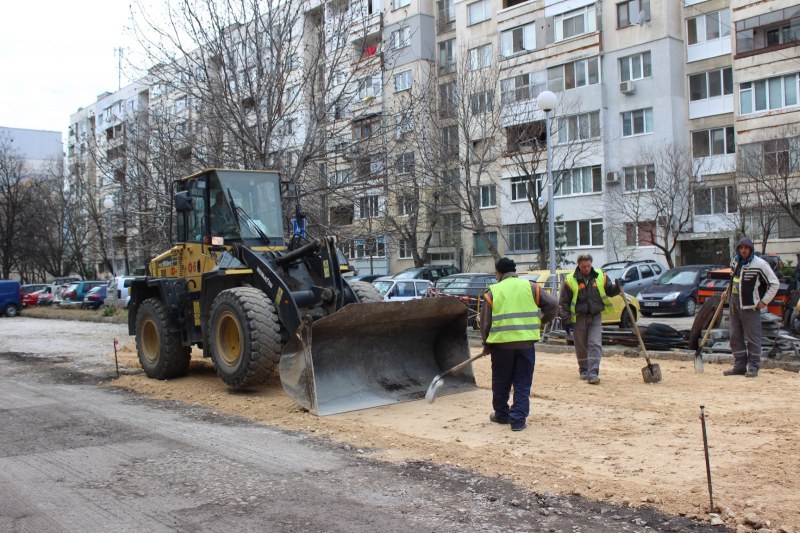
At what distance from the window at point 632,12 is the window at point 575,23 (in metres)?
1.27

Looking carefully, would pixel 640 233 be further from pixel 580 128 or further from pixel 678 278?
pixel 678 278

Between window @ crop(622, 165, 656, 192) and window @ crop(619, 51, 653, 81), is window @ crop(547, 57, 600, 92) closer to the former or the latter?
window @ crop(619, 51, 653, 81)

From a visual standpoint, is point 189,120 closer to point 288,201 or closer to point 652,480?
point 288,201

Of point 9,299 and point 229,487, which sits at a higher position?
point 9,299

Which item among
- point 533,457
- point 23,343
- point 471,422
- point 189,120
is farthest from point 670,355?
point 23,343

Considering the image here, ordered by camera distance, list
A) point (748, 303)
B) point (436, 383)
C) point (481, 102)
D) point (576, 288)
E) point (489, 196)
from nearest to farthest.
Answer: point (436, 383), point (748, 303), point (576, 288), point (481, 102), point (489, 196)

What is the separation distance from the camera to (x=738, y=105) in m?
32.5

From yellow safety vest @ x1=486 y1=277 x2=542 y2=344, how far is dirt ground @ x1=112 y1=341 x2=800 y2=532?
95 centimetres

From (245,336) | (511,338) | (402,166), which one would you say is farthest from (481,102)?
(511,338)

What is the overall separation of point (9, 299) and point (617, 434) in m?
36.7

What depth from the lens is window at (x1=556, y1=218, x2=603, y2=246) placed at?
36844 millimetres

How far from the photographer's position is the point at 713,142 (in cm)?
3431

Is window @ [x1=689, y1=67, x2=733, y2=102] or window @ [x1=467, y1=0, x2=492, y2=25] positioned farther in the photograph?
window @ [x1=467, y1=0, x2=492, y2=25]

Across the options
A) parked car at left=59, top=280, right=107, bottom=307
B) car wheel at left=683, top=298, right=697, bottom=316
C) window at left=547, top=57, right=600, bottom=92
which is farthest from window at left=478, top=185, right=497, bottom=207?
parked car at left=59, top=280, right=107, bottom=307
